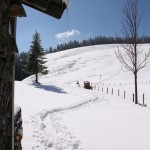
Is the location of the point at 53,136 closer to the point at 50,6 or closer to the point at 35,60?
the point at 50,6

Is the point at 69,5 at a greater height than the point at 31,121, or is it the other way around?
the point at 69,5

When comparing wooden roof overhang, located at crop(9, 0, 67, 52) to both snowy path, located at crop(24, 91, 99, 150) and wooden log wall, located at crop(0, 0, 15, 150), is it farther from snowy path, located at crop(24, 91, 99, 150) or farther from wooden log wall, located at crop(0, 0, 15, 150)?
snowy path, located at crop(24, 91, 99, 150)

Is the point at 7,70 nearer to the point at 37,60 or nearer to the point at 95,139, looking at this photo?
the point at 95,139

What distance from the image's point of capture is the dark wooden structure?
3.80 metres

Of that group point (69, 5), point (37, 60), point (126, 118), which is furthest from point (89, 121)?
point (37, 60)

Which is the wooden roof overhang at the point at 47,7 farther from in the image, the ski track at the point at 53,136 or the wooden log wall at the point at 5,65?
the ski track at the point at 53,136

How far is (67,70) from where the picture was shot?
332 ft

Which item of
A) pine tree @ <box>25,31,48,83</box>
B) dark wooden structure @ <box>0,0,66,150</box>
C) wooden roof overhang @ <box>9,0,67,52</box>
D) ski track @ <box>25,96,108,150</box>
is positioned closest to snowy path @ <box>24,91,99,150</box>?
ski track @ <box>25,96,108,150</box>

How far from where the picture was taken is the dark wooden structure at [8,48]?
12.5 feet

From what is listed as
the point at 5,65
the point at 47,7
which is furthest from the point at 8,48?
the point at 47,7

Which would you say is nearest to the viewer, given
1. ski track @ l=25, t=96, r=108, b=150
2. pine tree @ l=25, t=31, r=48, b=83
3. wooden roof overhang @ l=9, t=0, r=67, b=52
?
wooden roof overhang @ l=9, t=0, r=67, b=52

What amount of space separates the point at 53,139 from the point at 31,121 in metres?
3.56

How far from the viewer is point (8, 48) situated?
158 inches

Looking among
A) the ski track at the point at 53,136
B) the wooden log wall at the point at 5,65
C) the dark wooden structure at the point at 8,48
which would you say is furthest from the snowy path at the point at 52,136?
the wooden log wall at the point at 5,65
